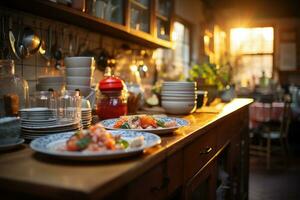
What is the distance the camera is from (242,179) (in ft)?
8.23

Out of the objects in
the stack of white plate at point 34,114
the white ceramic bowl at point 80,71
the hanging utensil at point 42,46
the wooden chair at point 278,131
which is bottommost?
the wooden chair at point 278,131

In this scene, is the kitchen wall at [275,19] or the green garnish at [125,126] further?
the kitchen wall at [275,19]

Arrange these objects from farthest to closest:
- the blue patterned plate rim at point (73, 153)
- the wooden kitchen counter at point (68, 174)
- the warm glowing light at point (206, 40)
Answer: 1. the warm glowing light at point (206, 40)
2. the blue patterned plate rim at point (73, 153)
3. the wooden kitchen counter at point (68, 174)

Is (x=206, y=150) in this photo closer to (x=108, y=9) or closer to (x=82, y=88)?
(x=82, y=88)

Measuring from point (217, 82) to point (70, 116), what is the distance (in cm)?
198

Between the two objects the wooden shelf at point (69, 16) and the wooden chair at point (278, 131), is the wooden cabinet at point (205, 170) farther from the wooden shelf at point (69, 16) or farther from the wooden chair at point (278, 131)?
the wooden chair at point (278, 131)

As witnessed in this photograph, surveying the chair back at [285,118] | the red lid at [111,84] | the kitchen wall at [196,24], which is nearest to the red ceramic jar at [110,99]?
the red lid at [111,84]

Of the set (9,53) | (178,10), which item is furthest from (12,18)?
(178,10)

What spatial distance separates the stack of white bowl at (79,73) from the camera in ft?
5.15

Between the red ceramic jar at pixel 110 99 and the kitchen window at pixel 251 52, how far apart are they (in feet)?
19.3

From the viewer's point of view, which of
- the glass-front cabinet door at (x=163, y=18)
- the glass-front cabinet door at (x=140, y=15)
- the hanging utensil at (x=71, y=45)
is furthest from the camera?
the glass-front cabinet door at (x=163, y=18)

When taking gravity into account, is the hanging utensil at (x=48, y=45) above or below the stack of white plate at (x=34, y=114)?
above

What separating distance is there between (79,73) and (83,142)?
84cm

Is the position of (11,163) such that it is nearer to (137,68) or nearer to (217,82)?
(137,68)
